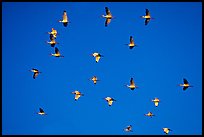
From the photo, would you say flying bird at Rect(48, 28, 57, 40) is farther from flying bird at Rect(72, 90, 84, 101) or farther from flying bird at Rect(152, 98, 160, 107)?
flying bird at Rect(152, 98, 160, 107)

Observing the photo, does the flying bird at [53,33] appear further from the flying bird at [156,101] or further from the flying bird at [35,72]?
the flying bird at [156,101]

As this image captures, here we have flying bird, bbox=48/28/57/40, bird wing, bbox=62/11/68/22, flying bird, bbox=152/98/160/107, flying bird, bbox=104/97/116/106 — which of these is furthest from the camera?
flying bird, bbox=152/98/160/107

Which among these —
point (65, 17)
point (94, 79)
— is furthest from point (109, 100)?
point (65, 17)

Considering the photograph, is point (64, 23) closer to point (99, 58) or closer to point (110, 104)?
point (99, 58)

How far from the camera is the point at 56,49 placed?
42.3m

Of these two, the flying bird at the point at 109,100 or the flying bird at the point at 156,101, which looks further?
the flying bird at the point at 156,101

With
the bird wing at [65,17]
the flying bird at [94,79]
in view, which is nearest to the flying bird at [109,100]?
the flying bird at [94,79]

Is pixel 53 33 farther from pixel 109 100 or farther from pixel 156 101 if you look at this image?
pixel 156 101

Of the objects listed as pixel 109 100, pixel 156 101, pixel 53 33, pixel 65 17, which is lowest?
pixel 109 100

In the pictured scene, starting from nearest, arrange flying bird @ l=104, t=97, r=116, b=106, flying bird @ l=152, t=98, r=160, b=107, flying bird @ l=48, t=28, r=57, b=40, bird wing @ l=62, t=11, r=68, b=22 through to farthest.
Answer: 1. bird wing @ l=62, t=11, r=68, b=22
2. flying bird @ l=48, t=28, r=57, b=40
3. flying bird @ l=104, t=97, r=116, b=106
4. flying bird @ l=152, t=98, r=160, b=107

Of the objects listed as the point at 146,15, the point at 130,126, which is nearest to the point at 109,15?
the point at 146,15

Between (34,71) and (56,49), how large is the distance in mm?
2386

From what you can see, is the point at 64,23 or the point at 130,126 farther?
the point at 130,126

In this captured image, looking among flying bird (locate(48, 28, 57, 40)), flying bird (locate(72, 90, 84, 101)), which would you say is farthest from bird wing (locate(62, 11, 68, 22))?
flying bird (locate(72, 90, 84, 101))
